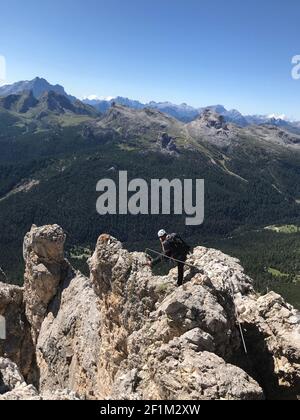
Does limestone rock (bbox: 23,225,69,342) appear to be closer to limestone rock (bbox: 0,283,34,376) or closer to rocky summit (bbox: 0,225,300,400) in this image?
rocky summit (bbox: 0,225,300,400)

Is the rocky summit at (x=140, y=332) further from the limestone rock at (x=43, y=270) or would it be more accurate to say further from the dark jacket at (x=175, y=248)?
the dark jacket at (x=175, y=248)

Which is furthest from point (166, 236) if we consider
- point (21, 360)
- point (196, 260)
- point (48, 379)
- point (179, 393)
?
point (21, 360)

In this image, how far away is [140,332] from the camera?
21.3m

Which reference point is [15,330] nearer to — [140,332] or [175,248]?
[140,332]

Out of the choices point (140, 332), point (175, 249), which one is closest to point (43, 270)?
point (175, 249)

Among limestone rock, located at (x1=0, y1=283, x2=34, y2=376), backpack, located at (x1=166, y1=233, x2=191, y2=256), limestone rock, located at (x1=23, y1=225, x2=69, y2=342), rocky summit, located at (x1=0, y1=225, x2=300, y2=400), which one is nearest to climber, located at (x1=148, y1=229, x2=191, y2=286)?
backpack, located at (x1=166, y1=233, x2=191, y2=256)

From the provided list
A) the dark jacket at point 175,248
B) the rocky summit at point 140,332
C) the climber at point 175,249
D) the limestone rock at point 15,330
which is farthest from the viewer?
the limestone rock at point 15,330

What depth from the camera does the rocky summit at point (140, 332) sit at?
55.2 ft

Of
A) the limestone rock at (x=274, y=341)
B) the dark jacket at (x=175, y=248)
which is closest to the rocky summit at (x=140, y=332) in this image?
the limestone rock at (x=274, y=341)

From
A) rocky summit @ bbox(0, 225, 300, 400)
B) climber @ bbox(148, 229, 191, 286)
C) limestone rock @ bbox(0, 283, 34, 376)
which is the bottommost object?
limestone rock @ bbox(0, 283, 34, 376)

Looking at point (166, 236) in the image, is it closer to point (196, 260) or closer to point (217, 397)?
point (196, 260)

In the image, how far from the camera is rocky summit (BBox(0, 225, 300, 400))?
16828 mm
